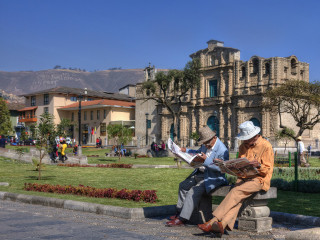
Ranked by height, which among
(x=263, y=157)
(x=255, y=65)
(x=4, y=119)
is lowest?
(x=263, y=157)

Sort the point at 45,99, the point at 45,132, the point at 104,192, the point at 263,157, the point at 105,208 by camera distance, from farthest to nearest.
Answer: the point at 45,99 → the point at 45,132 → the point at 104,192 → the point at 105,208 → the point at 263,157

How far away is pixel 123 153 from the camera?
3616cm

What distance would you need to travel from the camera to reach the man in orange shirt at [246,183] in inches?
224

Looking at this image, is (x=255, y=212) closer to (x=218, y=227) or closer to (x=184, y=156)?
(x=218, y=227)

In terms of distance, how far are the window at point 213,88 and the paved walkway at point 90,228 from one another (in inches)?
1709

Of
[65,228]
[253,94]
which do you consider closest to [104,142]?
[253,94]

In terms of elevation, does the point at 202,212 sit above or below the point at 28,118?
below

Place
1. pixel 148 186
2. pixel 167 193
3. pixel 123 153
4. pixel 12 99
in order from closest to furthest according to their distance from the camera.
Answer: pixel 167 193 < pixel 148 186 < pixel 123 153 < pixel 12 99

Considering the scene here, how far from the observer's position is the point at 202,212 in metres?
6.58

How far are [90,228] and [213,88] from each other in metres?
45.1

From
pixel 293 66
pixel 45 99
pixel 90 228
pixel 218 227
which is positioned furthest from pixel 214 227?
pixel 45 99

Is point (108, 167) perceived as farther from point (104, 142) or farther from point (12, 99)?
point (12, 99)

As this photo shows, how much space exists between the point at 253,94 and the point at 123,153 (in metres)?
16.4

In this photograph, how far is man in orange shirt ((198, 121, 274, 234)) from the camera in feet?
18.7
